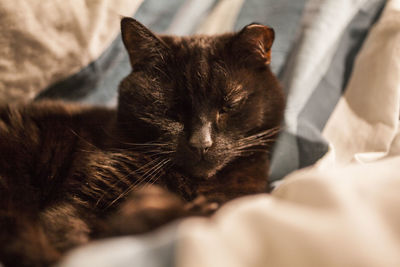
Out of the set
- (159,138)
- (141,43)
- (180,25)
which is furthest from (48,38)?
(159,138)

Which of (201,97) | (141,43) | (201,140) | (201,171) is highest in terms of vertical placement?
(141,43)

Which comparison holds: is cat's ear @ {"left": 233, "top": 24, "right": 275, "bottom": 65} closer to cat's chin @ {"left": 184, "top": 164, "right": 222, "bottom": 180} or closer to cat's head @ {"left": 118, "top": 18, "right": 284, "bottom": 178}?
cat's head @ {"left": 118, "top": 18, "right": 284, "bottom": 178}

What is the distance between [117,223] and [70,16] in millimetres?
1088

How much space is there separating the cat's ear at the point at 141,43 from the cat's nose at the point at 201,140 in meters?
0.32

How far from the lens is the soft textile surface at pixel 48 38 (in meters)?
1.33

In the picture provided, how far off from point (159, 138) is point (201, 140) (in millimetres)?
170

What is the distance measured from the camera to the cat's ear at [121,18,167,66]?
3.69ft

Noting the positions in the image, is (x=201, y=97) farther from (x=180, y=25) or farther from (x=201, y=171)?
(x=180, y=25)

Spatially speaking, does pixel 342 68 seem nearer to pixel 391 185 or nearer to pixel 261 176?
pixel 261 176

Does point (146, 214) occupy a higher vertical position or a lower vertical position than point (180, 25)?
lower

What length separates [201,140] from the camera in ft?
3.24

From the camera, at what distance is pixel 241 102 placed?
3.56 feet

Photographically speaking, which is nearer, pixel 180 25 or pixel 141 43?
pixel 141 43

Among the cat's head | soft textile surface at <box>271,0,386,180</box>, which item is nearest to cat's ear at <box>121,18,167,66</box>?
the cat's head
